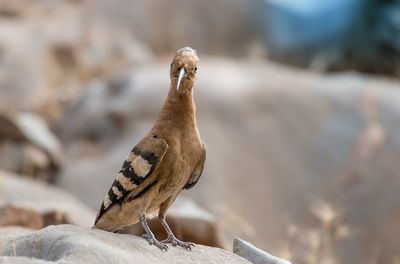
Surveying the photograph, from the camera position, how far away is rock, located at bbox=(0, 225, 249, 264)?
2.70 m

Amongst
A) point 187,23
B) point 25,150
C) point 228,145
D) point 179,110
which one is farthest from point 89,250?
point 187,23

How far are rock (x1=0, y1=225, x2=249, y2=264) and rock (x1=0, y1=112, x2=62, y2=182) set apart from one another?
4.49 m

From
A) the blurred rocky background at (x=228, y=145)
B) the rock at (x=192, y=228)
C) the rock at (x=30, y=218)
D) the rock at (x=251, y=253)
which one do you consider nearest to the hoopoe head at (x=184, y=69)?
the rock at (x=251, y=253)

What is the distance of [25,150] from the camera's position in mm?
7547

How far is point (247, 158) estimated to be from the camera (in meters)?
7.28

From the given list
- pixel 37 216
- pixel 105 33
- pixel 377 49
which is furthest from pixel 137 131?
pixel 377 49

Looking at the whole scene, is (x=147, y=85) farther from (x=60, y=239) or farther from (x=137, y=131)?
(x=60, y=239)

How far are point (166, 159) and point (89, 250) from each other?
50cm

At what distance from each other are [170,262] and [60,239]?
0.37 metres

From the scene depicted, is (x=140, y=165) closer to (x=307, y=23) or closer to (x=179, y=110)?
(x=179, y=110)

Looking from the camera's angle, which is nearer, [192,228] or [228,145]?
[192,228]

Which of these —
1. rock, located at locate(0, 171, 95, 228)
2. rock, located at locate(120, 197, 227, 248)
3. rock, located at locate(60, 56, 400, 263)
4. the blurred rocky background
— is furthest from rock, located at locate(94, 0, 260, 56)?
rock, located at locate(120, 197, 227, 248)

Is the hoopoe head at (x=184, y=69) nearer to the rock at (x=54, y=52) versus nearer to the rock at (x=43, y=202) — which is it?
the rock at (x=43, y=202)

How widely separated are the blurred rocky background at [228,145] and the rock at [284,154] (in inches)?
0.4
